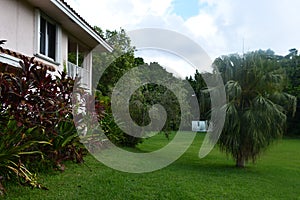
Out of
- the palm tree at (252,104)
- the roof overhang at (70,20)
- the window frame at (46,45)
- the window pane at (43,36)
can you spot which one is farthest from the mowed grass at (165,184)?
the roof overhang at (70,20)

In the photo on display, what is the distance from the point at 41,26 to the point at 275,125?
741 centimetres

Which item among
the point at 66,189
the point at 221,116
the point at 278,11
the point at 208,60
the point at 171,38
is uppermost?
the point at 278,11

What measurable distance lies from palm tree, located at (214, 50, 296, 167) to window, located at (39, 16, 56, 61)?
5242mm

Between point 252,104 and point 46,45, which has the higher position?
point 46,45

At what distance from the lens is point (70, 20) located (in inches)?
384

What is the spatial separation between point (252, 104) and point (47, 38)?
6.52 m

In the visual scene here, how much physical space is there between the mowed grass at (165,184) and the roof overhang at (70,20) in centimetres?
438

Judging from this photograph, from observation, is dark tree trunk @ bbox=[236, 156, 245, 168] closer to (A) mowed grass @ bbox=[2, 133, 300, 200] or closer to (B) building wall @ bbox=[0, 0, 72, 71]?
(A) mowed grass @ bbox=[2, 133, 300, 200]

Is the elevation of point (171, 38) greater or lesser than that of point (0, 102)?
greater

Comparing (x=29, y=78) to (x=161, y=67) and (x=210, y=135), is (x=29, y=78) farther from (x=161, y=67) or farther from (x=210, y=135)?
(x=161, y=67)

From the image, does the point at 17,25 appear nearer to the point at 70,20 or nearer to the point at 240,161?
the point at 70,20

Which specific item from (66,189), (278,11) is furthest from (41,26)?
(278,11)

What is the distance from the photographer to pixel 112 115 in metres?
12.1

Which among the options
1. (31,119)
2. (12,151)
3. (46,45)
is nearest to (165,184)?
(31,119)
